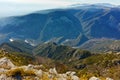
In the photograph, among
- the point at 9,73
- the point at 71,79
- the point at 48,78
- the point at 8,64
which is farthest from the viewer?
the point at 8,64

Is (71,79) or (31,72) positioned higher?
(31,72)

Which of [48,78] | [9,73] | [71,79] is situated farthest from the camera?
[71,79]

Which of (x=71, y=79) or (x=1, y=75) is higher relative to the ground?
(x=1, y=75)

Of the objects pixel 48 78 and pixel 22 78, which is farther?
pixel 48 78

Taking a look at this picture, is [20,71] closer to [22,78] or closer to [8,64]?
[22,78]

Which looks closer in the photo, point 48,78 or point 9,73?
point 9,73

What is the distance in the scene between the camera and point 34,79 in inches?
3386

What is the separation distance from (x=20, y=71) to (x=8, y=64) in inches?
1023

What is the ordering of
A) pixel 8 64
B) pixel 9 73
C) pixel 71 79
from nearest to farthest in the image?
pixel 9 73 < pixel 71 79 < pixel 8 64

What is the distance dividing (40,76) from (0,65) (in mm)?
22503

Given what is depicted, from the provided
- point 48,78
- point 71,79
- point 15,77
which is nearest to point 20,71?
point 15,77

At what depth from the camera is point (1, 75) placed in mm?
85688

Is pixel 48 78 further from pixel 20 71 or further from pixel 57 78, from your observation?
pixel 20 71

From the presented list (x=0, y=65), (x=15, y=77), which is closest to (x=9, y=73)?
(x=15, y=77)
